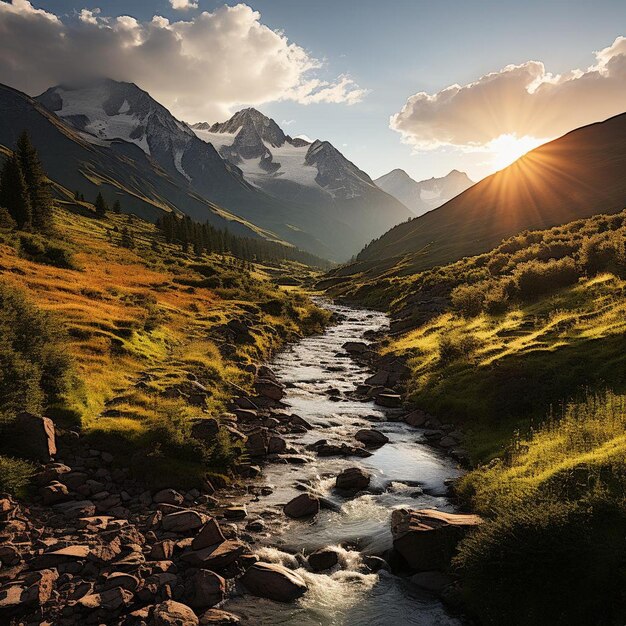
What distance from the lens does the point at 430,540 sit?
14.6m

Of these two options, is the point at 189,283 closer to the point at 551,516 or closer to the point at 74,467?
the point at 74,467

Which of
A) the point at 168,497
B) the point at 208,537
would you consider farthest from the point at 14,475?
the point at 208,537

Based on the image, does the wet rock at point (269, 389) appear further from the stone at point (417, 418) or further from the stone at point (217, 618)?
the stone at point (217, 618)

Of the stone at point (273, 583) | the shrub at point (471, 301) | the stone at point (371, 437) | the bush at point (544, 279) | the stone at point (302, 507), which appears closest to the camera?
the stone at point (273, 583)

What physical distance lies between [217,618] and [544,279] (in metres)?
41.5

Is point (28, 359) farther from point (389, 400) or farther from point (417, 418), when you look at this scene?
point (389, 400)

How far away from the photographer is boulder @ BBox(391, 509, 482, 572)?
14.3m

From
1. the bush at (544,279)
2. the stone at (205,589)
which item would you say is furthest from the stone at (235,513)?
the bush at (544,279)

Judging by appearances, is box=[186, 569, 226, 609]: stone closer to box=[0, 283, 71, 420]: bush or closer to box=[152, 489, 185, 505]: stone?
box=[152, 489, 185, 505]: stone

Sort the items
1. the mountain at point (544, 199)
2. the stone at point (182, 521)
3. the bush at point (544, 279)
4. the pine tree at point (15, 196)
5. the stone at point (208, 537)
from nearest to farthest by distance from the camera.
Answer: the stone at point (208, 537), the stone at point (182, 521), the bush at point (544, 279), the pine tree at point (15, 196), the mountain at point (544, 199)

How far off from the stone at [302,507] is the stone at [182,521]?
11.6 ft

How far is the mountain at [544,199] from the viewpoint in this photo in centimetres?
12975

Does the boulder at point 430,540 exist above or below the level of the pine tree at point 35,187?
below

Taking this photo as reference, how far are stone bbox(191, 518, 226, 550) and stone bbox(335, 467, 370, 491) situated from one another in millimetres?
6805
